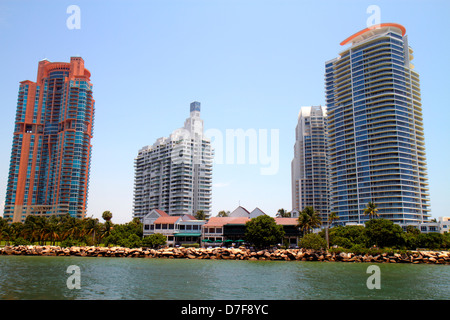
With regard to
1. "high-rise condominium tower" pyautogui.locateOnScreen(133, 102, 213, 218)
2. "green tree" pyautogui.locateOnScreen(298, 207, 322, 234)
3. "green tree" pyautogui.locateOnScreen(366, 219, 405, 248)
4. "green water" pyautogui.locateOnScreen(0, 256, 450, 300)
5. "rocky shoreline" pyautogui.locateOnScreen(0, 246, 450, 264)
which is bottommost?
"green water" pyautogui.locateOnScreen(0, 256, 450, 300)

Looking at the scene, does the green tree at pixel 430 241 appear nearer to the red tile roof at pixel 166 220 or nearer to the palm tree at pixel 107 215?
the red tile roof at pixel 166 220

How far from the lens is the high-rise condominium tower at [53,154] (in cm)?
18425

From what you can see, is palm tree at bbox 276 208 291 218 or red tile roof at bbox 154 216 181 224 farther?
palm tree at bbox 276 208 291 218

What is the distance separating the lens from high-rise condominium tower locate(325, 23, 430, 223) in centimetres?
14288

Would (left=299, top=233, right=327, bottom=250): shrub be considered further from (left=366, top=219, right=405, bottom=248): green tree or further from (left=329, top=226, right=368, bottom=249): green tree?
(left=366, top=219, right=405, bottom=248): green tree

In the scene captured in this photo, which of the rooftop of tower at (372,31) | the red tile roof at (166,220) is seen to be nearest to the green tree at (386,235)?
the red tile roof at (166,220)

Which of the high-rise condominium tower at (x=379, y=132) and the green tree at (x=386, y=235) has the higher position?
the high-rise condominium tower at (x=379, y=132)

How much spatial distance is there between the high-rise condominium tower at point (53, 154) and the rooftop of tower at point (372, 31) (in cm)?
13783

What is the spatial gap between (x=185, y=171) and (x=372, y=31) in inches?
4257

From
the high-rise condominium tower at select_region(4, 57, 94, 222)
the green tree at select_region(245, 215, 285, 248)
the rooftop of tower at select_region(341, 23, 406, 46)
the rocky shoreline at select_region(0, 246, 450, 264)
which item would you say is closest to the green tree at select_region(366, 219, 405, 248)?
the rocky shoreline at select_region(0, 246, 450, 264)

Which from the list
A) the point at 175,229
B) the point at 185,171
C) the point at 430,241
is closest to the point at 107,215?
the point at 175,229

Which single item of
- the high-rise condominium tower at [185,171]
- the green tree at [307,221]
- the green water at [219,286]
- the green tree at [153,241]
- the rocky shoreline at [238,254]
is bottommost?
the green water at [219,286]
